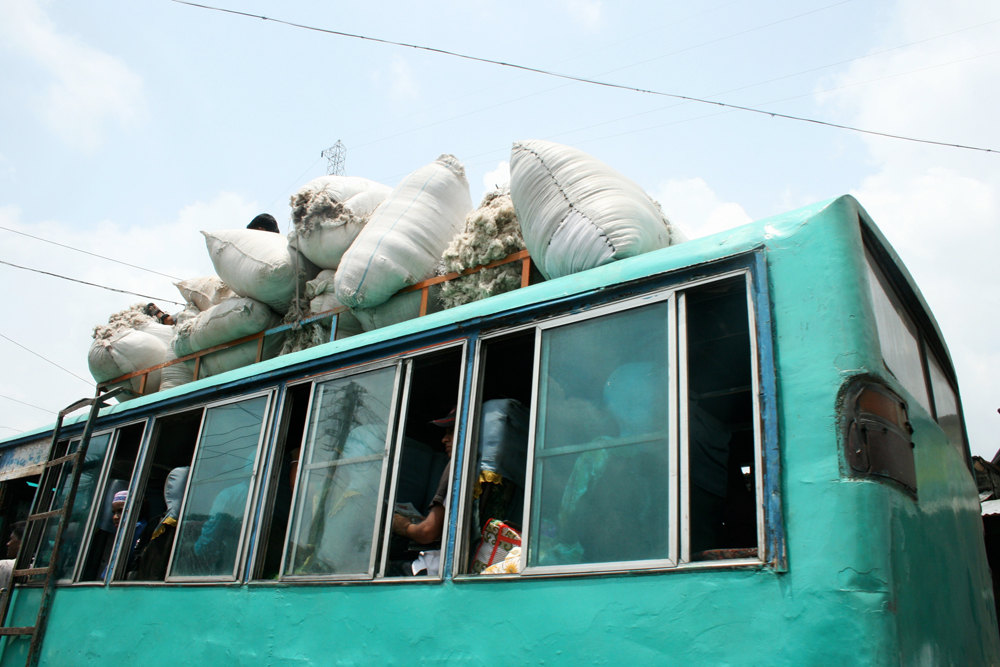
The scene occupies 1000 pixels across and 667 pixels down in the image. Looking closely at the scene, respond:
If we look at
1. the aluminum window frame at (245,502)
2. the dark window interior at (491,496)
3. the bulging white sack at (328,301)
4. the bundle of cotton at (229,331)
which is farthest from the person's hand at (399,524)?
the bundle of cotton at (229,331)

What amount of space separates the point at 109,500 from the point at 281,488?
1.90 m

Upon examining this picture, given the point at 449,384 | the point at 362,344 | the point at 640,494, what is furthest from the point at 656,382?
the point at 449,384

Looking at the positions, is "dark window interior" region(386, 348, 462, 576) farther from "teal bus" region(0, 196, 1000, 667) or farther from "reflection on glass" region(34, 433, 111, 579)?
"reflection on glass" region(34, 433, 111, 579)

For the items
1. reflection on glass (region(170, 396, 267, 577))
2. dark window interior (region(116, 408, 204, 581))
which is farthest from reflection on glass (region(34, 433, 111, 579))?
reflection on glass (region(170, 396, 267, 577))

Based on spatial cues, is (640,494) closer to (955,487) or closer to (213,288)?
(955,487)

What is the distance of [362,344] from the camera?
347cm

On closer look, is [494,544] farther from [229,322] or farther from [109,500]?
[109,500]

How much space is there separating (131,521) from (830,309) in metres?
4.12

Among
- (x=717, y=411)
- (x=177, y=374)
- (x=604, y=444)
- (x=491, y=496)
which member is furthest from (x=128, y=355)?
(x=604, y=444)

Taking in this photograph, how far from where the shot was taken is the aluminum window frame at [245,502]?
3.57m

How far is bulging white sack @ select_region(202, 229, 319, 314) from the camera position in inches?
200

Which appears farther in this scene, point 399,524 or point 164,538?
point 164,538

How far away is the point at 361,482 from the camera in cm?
324

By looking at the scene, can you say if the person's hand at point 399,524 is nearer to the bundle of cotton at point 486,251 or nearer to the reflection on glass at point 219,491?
the reflection on glass at point 219,491
